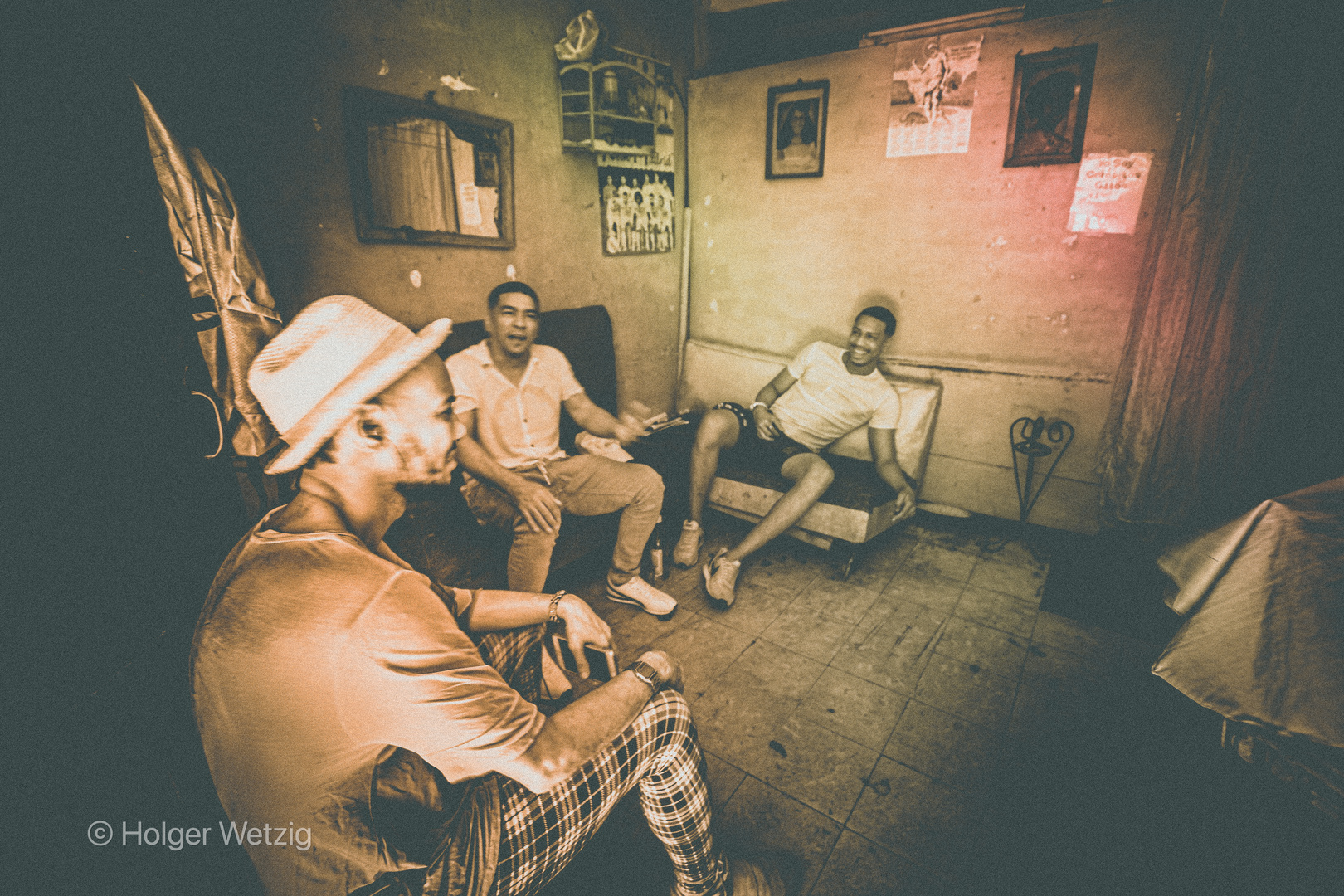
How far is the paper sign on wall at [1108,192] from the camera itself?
2.97 metres

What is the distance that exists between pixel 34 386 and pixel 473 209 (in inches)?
87.8

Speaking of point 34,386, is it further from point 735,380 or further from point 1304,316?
point 1304,316

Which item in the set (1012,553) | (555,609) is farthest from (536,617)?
(1012,553)

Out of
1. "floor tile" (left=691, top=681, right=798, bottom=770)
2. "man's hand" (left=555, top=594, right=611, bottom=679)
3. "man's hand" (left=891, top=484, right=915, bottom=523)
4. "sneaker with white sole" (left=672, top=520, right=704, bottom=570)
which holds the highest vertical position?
"man's hand" (left=555, top=594, right=611, bottom=679)

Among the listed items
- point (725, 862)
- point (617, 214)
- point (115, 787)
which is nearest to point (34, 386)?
point (115, 787)

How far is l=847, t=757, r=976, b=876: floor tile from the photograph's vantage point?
1.72m

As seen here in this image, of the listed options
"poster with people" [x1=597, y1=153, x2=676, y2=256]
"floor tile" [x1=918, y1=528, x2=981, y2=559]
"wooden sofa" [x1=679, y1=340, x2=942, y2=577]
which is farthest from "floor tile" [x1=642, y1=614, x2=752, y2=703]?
"poster with people" [x1=597, y1=153, x2=676, y2=256]

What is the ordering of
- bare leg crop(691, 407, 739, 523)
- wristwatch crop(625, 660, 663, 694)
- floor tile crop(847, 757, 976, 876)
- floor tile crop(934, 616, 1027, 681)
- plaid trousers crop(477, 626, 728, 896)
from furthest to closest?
bare leg crop(691, 407, 739, 523) → floor tile crop(934, 616, 1027, 681) → floor tile crop(847, 757, 976, 876) → wristwatch crop(625, 660, 663, 694) → plaid trousers crop(477, 626, 728, 896)

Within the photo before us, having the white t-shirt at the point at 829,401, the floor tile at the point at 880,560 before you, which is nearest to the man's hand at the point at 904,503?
the floor tile at the point at 880,560

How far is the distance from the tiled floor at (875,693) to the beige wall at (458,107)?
207 centimetres

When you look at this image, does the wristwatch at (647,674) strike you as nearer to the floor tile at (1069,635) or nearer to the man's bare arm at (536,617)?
the man's bare arm at (536,617)

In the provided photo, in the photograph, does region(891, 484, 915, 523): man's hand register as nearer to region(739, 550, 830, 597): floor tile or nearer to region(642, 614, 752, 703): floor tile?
region(739, 550, 830, 597): floor tile

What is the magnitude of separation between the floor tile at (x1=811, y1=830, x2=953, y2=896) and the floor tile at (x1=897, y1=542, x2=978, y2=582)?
177 cm

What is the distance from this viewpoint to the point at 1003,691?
2344 millimetres
